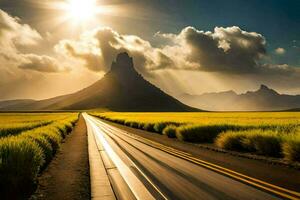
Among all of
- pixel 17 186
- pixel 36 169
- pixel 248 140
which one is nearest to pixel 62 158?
pixel 36 169

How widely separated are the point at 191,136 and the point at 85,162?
12494 mm

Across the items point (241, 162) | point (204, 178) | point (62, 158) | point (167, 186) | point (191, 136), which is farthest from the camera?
point (191, 136)

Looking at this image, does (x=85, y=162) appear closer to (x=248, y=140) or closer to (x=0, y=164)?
(x=0, y=164)

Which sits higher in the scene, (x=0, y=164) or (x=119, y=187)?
(x=0, y=164)

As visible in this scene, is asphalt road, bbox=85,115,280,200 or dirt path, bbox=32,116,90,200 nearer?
asphalt road, bbox=85,115,280,200

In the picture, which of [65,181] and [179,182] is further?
[65,181]

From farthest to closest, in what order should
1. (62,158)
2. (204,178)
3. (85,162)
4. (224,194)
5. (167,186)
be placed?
1. (62,158)
2. (85,162)
3. (204,178)
4. (167,186)
5. (224,194)

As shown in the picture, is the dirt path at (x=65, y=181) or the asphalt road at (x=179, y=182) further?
the dirt path at (x=65, y=181)

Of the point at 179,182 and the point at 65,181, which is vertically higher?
the point at 179,182

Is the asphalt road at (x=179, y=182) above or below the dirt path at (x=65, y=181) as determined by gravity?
above

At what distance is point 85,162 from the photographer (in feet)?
47.7

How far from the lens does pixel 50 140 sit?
17828 mm

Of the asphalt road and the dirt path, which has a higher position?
the asphalt road

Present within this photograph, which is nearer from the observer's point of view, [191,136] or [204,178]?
[204,178]
